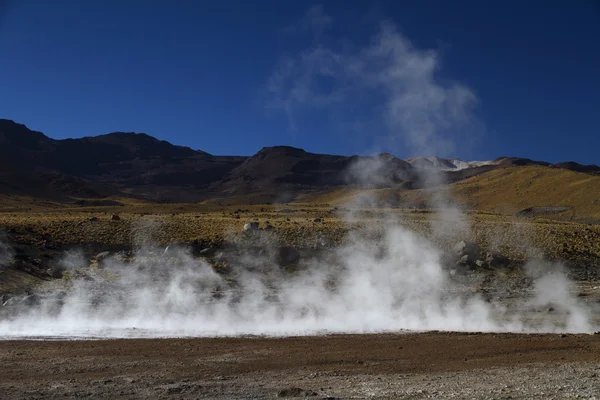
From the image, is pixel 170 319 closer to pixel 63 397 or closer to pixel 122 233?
pixel 63 397

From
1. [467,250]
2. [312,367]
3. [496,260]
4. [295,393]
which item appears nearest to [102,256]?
[312,367]

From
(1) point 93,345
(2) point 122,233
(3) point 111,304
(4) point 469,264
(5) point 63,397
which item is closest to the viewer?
(5) point 63,397

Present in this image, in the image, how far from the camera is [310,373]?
540 inches

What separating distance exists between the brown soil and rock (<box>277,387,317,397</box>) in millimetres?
40

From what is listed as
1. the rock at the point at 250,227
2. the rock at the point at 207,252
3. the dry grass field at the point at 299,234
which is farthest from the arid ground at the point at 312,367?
the rock at the point at 250,227

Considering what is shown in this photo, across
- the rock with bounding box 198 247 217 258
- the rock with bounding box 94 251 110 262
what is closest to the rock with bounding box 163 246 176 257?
the rock with bounding box 198 247 217 258

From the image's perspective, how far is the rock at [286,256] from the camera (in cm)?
3706

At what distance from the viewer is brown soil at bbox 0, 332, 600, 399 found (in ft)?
38.7

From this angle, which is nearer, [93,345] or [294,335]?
[93,345]

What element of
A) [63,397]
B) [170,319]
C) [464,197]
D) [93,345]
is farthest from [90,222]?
Result: [464,197]

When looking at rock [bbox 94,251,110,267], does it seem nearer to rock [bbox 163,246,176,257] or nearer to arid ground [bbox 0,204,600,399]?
rock [bbox 163,246,176,257]

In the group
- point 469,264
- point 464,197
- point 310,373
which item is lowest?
point 310,373

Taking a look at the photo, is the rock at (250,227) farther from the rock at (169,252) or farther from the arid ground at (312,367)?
the arid ground at (312,367)

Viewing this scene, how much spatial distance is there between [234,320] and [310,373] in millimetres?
9765
